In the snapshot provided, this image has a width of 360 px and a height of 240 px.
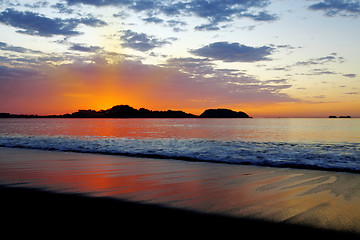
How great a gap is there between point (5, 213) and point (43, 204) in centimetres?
67

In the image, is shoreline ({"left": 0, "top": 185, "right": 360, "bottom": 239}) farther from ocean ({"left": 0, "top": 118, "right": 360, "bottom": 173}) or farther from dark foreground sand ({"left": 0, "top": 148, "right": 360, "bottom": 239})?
ocean ({"left": 0, "top": 118, "right": 360, "bottom": 173})

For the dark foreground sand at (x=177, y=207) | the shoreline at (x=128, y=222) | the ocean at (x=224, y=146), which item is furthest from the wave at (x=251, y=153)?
the shoreline at (x=128, y=222)

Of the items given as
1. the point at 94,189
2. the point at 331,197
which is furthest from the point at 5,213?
the point at 331,197

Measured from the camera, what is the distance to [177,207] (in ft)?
15.1

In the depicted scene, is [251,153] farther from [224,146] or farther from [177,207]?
[177,207]

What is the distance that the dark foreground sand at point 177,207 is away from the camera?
3.50m

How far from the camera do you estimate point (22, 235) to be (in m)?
3.20

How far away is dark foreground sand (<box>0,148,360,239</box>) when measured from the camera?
3502 mm

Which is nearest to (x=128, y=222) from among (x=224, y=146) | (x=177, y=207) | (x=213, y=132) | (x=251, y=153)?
(x=177, y=207)

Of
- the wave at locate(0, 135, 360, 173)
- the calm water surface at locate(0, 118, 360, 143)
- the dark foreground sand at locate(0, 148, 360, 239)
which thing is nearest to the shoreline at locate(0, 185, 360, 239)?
the dark foreground sand at locate(0, 148, 360, 239)

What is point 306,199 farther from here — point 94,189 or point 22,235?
point 22,235

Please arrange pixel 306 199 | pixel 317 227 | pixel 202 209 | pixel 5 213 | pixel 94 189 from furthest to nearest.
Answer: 1. pixel 94 189
2. pixel 306 199
3. pixel 202 209
4. pixel 5 213
5. pixel 317 227

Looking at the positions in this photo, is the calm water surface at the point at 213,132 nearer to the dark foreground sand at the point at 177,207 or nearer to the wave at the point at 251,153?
the wave at the point at 251,153

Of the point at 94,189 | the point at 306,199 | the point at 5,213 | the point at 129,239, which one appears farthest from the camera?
the point at 94,189
